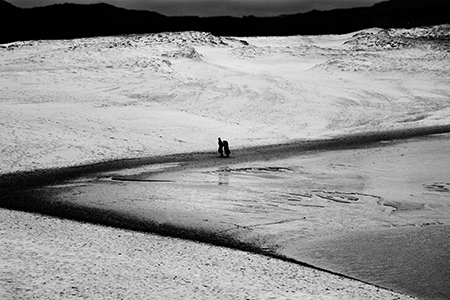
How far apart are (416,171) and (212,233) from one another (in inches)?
350

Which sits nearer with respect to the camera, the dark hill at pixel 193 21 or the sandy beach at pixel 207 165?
the sandy beach at pixel 207 165

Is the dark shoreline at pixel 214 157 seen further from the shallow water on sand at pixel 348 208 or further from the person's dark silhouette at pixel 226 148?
the shallow water on sand at pixel 348 208

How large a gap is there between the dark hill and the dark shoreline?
3847cm

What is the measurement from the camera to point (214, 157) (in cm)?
2225

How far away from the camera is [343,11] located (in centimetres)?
7888

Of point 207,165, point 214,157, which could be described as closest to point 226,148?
point 214,157

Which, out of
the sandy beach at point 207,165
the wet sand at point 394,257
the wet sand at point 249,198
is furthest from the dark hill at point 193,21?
the wet sand at point 394,257

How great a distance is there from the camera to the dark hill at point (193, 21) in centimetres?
5909

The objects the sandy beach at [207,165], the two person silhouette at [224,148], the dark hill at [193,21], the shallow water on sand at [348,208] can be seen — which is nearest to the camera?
the sandy beach at [207,165]

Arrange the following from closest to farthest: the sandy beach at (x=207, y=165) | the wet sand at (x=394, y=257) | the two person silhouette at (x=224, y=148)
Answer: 1. the wet sand at (x=394, y=257)
2. the sandy beach at (x=207, y=165)
3. the two person silhouette at (x=224, y=148)

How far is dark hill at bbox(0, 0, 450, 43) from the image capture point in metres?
59.1

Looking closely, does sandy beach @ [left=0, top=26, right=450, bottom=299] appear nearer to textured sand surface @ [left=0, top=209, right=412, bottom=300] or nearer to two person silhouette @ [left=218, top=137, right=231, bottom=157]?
textured sand surface @ [left=0, top=209, right=412, bottom=300]

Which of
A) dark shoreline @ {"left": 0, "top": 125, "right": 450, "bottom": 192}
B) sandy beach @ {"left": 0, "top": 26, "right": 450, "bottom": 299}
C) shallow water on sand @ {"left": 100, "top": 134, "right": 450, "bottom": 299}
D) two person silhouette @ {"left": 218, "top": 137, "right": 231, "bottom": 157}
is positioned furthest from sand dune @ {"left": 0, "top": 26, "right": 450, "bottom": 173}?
shallow water on sand @ {"left": 100, "top": 134, "right": 450, "bottom": 299}

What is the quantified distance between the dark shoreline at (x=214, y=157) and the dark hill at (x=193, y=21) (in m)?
38.5
